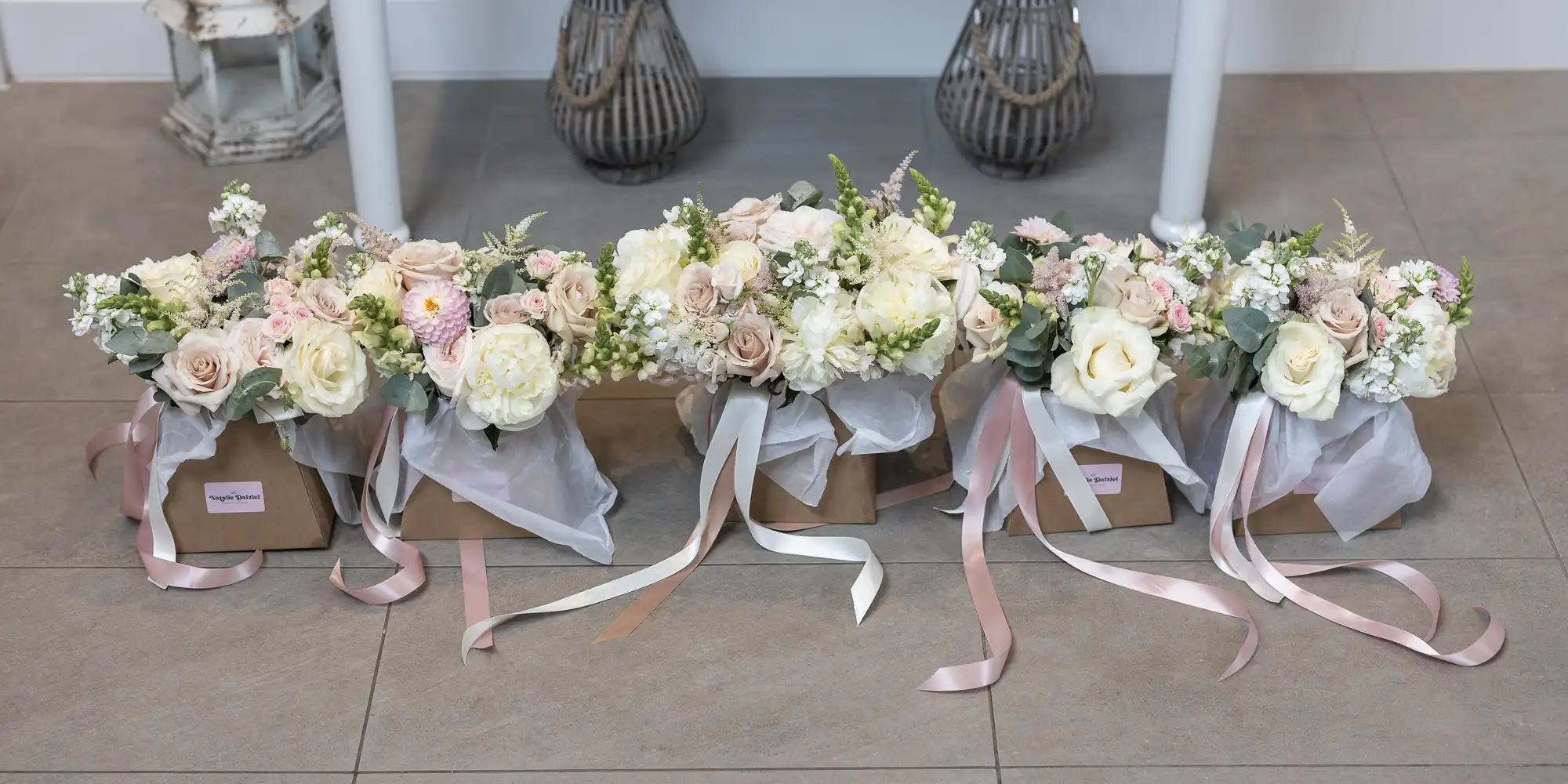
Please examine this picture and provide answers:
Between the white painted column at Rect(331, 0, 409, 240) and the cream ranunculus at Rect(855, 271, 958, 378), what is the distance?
1.06 meters

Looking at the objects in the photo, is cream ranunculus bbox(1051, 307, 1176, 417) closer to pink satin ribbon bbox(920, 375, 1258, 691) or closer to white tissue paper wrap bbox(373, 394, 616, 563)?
pink satin ribbon bbox(920, 375, 1258, 691)

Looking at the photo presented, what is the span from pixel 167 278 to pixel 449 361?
A: 0.39 metres

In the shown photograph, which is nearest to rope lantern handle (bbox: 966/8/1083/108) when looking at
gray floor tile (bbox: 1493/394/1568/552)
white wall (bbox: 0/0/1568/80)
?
white wall (bbox: 0/0/1568/80)

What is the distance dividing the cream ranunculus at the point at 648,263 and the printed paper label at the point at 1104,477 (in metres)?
0.59

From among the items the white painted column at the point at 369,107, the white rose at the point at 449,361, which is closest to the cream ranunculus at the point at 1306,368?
the white rose at the point at 449,361

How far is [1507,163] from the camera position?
2.94 meters

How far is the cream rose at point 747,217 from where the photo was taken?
1922 millimetres

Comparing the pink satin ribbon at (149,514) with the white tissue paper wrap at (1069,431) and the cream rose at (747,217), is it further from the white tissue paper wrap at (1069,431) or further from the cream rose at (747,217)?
the white tissue paper wrap at (1069,431)

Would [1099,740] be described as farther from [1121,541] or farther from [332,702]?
[332,702]

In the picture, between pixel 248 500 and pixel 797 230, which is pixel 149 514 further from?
pixel 797 230

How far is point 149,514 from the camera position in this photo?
1.96 meters

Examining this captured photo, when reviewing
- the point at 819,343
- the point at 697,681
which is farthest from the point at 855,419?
the point at 697,681

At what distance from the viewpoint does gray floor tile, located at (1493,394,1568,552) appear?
2076mm

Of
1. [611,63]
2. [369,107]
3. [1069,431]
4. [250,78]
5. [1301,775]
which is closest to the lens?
[1301,775]
